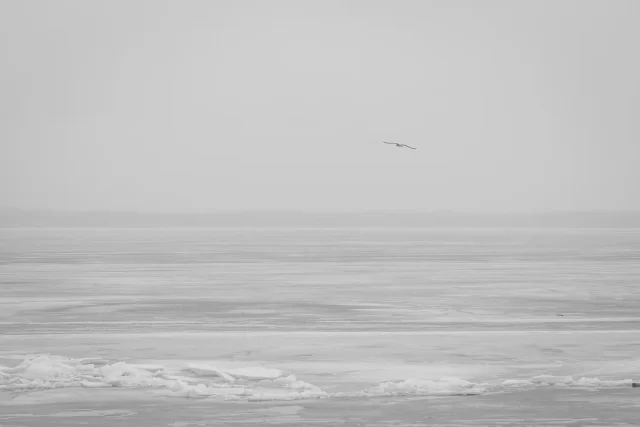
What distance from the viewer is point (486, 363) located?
464 inches

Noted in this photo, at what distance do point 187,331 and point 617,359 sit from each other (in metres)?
6.81

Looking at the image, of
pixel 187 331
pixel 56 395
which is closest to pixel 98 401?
pixel 56 395

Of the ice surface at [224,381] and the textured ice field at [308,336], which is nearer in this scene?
the ice surface at [224,381]

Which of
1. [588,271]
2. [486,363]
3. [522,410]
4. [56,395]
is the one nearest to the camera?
[522,410]

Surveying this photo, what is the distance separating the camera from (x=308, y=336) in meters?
14.4

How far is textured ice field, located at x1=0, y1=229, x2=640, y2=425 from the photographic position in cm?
1024

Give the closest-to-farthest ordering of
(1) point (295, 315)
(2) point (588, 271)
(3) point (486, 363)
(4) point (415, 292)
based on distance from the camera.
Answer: (3) point (486, 363) < (1) point (295, 315) < (4) point (415, 292) < (2) point (588, 271)

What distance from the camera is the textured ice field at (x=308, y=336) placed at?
1024cm

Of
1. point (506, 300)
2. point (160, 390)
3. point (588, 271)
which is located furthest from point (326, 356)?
point (588, 271)

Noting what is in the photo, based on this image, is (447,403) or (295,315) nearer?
(447,403)

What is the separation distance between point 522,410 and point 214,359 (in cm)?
452

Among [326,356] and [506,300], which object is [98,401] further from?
[506,300]

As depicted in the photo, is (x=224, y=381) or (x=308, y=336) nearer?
(x=224, y=381)

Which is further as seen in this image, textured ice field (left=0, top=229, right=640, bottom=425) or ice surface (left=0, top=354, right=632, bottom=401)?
textured ice field (left=0, top=229, right=640, bottom=425)
